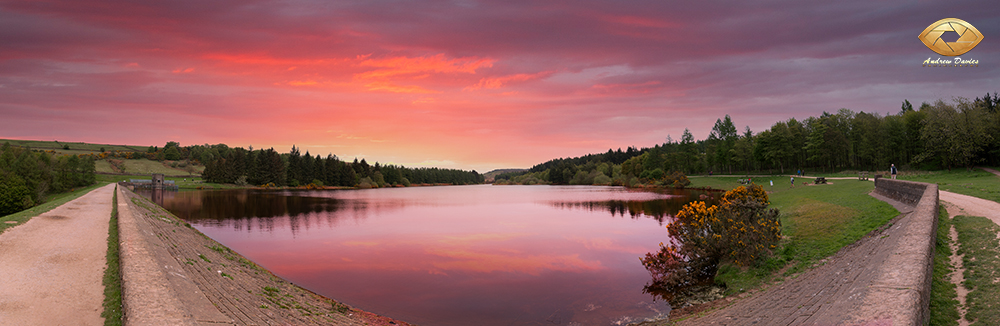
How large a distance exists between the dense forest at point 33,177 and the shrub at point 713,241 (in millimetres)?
47850

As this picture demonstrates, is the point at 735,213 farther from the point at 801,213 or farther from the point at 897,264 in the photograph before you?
the point at 801,213

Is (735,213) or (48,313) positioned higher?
(735,213)

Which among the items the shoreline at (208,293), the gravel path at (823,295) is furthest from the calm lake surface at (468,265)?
the gravel path at (823,295)

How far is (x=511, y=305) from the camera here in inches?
457

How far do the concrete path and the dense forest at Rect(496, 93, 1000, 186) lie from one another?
211ft

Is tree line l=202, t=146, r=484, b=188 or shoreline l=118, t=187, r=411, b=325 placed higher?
tree line l=202, t=146, r=484, b=188

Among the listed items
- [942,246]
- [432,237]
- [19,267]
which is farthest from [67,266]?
[942,246]

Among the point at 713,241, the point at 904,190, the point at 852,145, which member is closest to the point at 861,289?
the point at 713,241

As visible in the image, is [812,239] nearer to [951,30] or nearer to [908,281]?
[908,281]

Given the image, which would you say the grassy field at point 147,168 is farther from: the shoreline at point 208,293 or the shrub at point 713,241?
the shrub at point 713,241

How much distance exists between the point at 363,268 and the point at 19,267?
9.10m

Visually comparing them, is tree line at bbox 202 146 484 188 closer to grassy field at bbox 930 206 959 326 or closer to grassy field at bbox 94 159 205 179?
grassy field at bbox 94 159 205 179

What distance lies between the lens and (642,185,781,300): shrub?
490 inches

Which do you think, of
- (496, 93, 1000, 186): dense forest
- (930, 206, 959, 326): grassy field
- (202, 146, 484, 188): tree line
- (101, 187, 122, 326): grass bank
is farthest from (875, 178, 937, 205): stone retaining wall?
(202, 146, 484, 188): tree line
